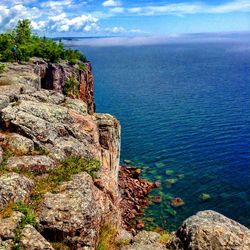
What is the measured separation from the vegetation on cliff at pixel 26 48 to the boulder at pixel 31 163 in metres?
44.3

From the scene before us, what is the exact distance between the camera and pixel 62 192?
24078mm

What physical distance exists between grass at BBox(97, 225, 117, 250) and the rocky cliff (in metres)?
0.07

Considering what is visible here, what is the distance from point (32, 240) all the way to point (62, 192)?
15.7ft

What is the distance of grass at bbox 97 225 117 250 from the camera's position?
24022mm

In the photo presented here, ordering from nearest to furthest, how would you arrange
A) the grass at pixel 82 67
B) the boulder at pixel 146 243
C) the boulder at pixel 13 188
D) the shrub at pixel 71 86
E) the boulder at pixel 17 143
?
the boulder at pixel 13 188 < the boulder at pixel 146 243 < the boulder at pixel 17 143 < the shrub at pixel 71 86 < the grass at pixel 82 67

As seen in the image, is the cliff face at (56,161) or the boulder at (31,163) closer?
the cliff face at (56,161)

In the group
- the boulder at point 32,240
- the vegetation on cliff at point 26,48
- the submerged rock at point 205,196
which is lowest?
the submerged rock at point 205,196

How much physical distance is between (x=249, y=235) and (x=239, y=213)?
108 feet

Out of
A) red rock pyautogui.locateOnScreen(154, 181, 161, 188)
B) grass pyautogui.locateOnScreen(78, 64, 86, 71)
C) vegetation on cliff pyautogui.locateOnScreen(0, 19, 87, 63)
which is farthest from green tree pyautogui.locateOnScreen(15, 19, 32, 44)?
red rock pyautogui.locateOnScreen(154, 181, 161, 188)

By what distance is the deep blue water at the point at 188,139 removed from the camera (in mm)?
60125

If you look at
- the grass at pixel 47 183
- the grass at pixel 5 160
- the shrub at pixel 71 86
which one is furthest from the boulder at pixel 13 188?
the shrub at pixel 71 86

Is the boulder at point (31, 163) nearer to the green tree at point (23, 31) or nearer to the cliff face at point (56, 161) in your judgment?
the cliff face at point (56, 161)

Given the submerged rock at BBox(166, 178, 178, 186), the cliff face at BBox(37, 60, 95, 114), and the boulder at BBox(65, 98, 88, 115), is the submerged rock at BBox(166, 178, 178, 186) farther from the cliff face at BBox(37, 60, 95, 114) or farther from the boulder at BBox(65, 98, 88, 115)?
the boulder at BBox(65, 98, 88, 115)

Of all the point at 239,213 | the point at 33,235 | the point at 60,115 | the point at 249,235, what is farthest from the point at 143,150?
the point at 33,235
